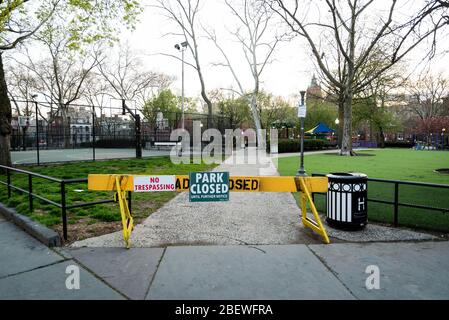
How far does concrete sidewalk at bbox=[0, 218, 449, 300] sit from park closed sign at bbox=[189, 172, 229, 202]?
919mm

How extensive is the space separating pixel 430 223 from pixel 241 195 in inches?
187

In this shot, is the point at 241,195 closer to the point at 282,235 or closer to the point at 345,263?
the point at 282,235

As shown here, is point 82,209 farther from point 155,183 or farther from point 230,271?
point 230,271

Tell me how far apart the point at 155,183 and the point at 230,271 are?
85.0 inches

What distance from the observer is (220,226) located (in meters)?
5.94

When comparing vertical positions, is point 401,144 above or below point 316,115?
below

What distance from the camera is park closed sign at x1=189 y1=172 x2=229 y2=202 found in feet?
17.2

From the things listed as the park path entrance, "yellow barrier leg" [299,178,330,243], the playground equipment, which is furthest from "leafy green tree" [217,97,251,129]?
the playground equipment

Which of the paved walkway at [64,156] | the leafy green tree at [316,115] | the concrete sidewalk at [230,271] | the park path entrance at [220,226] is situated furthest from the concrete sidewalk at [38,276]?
the leafy green tree at [316,115]

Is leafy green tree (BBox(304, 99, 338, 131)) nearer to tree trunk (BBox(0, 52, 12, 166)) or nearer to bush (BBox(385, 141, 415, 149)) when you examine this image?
bush (BBox(385, 141, 415, 149))

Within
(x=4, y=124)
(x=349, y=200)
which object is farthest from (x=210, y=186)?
(x=4, y=124)

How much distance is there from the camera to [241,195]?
29.9 feet

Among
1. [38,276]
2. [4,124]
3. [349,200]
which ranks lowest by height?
[38,276]
